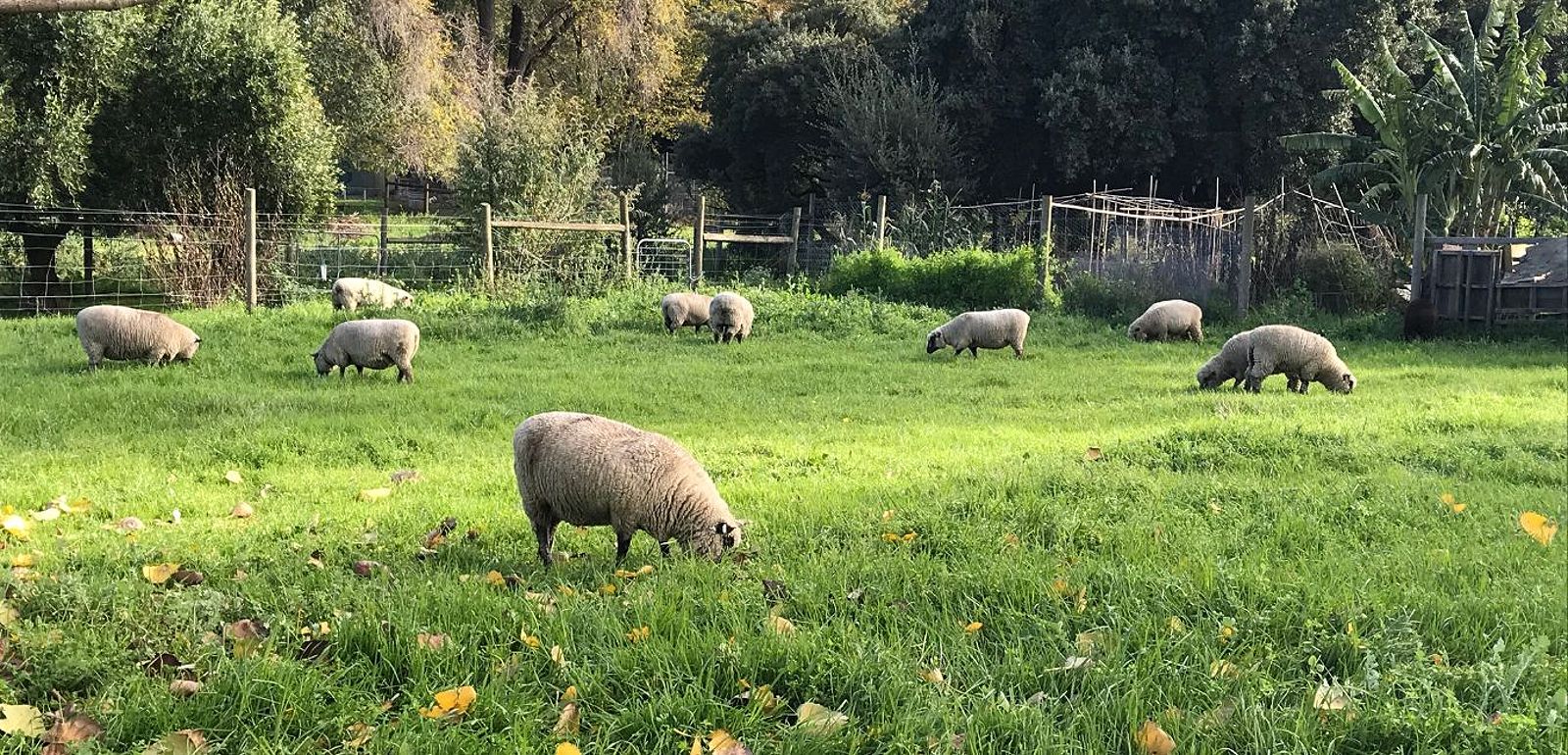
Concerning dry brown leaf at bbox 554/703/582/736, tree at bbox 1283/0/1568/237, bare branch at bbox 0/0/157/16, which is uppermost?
tree at bbox 1283/0/1568/237

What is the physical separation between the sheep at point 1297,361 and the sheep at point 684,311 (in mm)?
8863

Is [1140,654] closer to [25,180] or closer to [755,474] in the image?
[755,474]

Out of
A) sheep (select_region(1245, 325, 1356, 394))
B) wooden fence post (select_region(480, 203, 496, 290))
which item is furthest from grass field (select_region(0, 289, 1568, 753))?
wooden fence post (select_region(480, 203, 496, 290))

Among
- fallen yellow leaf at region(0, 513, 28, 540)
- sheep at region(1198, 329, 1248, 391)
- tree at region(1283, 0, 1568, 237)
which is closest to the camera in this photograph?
fallen yellow leaf at region(0, 513, 28, 540)

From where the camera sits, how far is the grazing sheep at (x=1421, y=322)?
18.2 meters

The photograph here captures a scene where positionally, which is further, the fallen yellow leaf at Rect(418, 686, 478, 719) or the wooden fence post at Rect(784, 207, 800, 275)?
the wooden fence post at Rect(784, 207, 800, 275)

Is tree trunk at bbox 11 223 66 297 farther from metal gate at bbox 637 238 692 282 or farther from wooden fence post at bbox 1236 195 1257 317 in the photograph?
wooden fence post at bbox 1236 195 1257 317

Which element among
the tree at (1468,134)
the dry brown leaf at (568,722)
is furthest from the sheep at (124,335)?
the tree at (1468,134)

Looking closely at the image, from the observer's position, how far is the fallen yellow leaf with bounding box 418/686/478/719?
11.3 feet

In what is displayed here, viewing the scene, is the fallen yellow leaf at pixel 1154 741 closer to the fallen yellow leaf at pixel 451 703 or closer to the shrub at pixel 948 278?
the fallen yellow leaf at pixel 451 703

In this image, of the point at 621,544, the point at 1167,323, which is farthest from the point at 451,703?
the point at 1167,323

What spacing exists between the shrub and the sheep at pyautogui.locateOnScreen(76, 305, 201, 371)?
44.2ft

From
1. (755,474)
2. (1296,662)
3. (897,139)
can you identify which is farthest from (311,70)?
(1296,662)

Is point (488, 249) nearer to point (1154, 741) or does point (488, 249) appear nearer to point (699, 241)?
point (699, 241)
